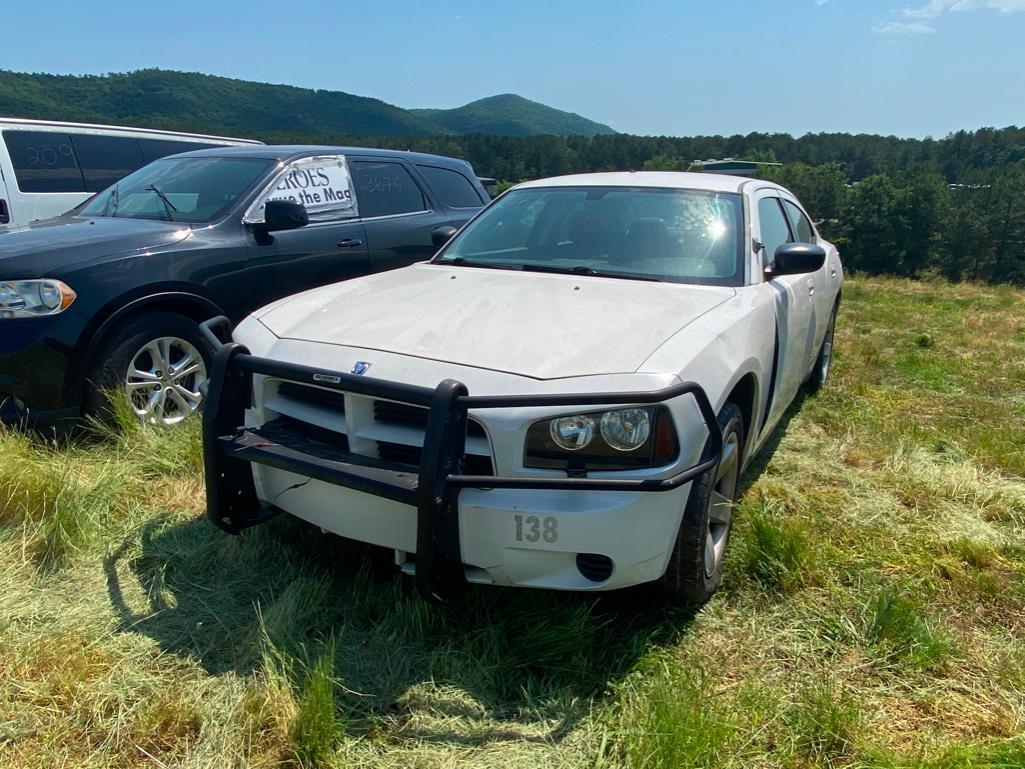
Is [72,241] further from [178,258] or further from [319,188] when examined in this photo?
[319,188]

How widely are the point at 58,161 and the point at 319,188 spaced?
4402 mm

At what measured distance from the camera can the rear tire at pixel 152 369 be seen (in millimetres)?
3781

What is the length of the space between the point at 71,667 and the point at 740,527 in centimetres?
253

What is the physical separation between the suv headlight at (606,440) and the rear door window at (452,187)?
4.55 metres

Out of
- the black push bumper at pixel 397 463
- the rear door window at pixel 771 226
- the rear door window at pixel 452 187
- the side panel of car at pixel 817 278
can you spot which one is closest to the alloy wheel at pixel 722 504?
the black push bumper at pixel 397 463

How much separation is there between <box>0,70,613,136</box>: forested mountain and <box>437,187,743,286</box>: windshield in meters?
19.3

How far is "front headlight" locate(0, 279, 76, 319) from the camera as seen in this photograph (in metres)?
3.58

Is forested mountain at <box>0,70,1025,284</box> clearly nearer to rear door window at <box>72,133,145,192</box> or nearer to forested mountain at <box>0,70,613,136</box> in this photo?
A: forested mountain at <box>0,70,613,136</box>

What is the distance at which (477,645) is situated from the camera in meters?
2.35

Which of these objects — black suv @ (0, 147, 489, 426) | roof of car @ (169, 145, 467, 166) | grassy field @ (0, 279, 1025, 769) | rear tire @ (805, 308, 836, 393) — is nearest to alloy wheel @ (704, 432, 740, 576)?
grassy field @ (0, 279, 1025, 769)

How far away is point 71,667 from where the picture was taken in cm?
214

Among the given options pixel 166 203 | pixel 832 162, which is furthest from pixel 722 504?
pixel 832 162

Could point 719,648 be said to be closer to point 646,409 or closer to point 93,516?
point 646,409

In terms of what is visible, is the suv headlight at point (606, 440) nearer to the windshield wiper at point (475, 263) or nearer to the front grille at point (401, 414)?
the front grille at point (401, 414)
